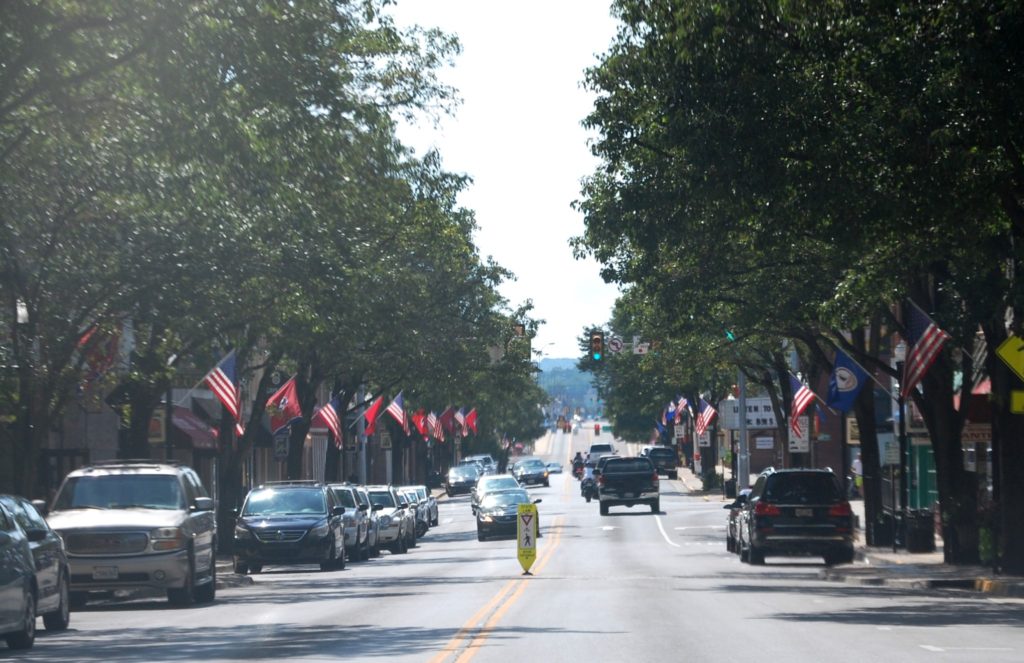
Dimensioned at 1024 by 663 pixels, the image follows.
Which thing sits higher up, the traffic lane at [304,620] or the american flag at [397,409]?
the american flag at [397,409]

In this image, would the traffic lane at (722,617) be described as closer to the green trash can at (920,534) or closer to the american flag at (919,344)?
the green trash can at (920,534)

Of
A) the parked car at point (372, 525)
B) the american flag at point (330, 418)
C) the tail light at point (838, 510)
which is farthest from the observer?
the american flag at point (330, 418)

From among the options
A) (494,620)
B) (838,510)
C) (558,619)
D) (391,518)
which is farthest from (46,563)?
(391,518)

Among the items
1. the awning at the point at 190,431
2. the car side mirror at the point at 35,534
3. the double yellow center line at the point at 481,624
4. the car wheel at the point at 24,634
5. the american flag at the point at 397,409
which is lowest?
the double yellow center line at the point at 481,624

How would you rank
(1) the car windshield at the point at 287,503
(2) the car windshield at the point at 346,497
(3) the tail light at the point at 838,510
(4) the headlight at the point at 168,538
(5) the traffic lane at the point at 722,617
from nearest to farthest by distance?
(5) the traffic lane at the point at 722,617 < (4) the headlight at the point at 168,538 < (3) the tail light at the point at 838,510 < (1) the car windshield at the point at 287,503 < (2) the car windshield at the point at 346,497

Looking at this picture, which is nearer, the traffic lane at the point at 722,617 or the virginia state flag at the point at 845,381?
the traffic lane at the point at 722,617

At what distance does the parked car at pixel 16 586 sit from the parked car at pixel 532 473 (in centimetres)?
8357

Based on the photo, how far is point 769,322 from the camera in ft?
111

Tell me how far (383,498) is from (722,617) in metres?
25.8

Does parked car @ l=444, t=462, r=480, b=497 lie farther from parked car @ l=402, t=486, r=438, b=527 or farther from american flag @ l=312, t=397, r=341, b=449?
american flag @ l=312, t=397, r=341, b=449

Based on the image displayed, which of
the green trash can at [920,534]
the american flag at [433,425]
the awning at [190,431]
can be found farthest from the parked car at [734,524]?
the american flag at [433,425]

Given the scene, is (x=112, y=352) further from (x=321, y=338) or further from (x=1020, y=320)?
(x=1020, y=320)

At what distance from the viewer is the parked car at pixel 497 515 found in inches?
1892

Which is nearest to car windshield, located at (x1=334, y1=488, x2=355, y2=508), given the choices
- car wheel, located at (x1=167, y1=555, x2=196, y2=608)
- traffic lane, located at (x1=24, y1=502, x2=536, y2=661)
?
traffic lane, located at (x1=24, y1=502, x2=536, y2=661)
